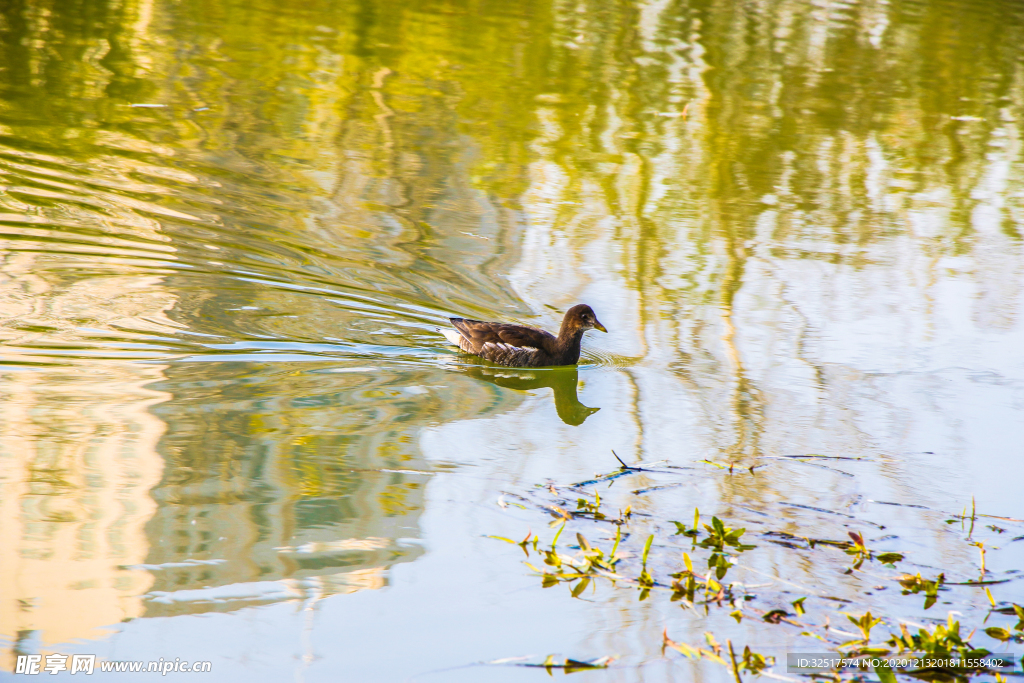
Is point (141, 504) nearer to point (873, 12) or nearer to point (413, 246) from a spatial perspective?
point (413, 246)

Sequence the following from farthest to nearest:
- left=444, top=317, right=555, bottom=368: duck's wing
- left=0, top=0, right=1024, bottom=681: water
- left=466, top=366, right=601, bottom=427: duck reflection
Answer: left=444, top=317, right=555, bottom=368: duck's wing → left=466, top=366, right=601, bottom=427: duck reflection → left=0, top=0, right=1024, bottom=681: water

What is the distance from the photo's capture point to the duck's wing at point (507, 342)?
802cm

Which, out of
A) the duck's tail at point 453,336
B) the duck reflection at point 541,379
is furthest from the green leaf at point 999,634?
the duck's tail at point 453,336

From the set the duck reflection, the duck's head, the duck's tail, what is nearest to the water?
the duck reflection

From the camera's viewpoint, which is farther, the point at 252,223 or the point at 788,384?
the point at 252,223

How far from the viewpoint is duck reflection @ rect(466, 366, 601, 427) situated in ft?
25.5

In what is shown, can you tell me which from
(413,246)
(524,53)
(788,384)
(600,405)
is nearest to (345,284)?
(413,246)

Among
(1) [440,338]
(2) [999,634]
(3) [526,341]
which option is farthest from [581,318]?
(2) [999,634]

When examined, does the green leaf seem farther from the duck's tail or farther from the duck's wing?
the duck's tail

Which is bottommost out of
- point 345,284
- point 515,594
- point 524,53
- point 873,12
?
point 515,594

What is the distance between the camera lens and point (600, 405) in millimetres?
7500

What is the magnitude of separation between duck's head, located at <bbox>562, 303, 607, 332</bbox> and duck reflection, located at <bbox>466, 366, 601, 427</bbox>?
388mm

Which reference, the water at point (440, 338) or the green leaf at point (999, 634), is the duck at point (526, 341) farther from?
the green leaf at point (999, 634)

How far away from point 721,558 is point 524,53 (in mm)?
15320
